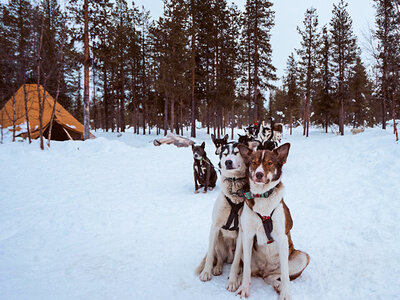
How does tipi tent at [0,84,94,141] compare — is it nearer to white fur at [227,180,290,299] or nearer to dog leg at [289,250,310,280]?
white fur at [227,180,290,299]

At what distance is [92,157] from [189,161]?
5.30 metres

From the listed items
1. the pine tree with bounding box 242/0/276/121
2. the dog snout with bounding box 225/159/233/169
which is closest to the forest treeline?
the pine tree with bounding box 242/0/276/121

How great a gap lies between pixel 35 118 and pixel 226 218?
16.5 meters

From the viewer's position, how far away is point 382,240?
3.86 m

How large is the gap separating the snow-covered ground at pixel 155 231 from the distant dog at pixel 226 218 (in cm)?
22

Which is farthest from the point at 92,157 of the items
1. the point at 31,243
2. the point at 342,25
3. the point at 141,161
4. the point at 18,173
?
the point at 342,25

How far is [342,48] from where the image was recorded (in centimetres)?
2348

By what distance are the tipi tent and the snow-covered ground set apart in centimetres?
595

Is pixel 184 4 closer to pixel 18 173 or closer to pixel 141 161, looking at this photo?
pixel 141 161

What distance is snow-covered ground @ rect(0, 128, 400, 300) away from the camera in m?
2.78

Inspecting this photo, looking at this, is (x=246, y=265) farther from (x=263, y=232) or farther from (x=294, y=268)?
(x=294, y=268)

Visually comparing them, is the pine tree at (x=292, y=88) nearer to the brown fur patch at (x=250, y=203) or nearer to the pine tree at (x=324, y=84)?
the pine tree at (x=324, y=84)

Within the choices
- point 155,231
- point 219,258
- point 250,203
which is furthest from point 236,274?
point 155,231

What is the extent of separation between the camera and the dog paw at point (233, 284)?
2666 millimetres
